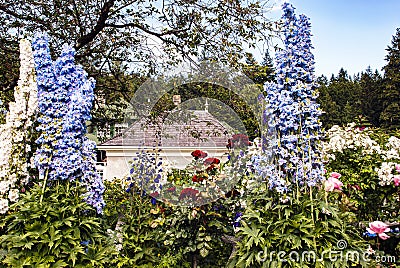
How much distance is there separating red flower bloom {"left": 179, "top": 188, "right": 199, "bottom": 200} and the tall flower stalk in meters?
1.47

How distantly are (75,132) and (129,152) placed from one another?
2.24m

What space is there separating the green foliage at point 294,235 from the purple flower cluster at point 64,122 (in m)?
1.41

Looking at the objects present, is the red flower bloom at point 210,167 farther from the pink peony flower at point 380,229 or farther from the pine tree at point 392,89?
the pine tree at point 392,89

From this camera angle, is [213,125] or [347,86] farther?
[347,86]

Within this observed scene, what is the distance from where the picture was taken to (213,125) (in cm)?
559

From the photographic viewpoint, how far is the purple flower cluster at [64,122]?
319 cm

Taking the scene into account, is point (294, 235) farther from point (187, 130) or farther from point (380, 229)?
point (187, 130)

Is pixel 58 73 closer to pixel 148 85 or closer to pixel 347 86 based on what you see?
pixel 148 85

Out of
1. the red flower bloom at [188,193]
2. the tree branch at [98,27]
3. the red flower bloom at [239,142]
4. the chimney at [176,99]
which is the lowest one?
the red flower bloom at [188,193]

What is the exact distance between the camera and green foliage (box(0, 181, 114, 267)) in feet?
9.45

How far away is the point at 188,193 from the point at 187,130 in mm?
1959

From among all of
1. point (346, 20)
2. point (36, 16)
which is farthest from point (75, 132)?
point (346, 20)

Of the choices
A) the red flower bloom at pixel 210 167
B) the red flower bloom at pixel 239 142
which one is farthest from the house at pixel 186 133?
the red flower bloom at pixel 210 167

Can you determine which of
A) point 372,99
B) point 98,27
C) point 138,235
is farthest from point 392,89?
point 138,235
